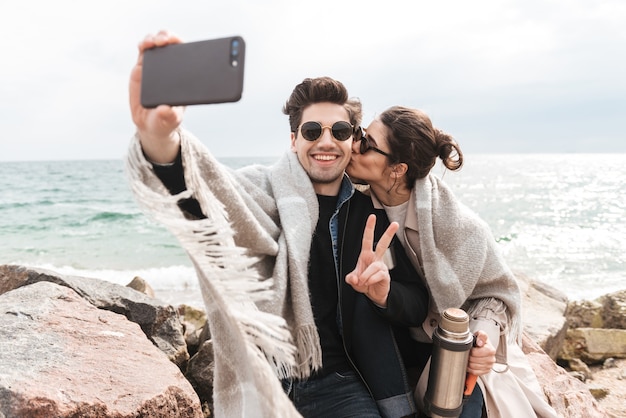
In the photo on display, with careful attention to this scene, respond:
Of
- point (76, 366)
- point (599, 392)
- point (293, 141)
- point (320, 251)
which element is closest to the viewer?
point (76, 366)

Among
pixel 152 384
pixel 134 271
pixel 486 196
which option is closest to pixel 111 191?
pixel 134 271

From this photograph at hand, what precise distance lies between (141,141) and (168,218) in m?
0.32

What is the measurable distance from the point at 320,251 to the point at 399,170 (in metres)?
0.65

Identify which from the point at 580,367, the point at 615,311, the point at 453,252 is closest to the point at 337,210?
the point at 453,252

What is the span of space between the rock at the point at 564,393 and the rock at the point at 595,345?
3.26m

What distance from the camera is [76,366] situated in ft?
7.43

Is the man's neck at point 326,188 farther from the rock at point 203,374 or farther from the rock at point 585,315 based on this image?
the rock at point 585,315

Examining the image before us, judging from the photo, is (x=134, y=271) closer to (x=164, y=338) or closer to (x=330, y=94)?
(x=164, y=338)

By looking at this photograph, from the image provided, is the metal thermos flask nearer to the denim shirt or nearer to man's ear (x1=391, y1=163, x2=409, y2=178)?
the denim shirt

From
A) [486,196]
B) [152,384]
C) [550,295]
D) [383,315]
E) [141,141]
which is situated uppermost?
[141,141]

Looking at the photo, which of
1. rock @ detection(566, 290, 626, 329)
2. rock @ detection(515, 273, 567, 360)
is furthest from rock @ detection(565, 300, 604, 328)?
rock @ detection(515, 273, 567, 360)

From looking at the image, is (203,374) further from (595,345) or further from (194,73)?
(595,345)

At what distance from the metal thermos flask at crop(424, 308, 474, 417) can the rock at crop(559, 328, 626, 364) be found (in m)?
4.65

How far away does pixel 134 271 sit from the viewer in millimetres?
11719
